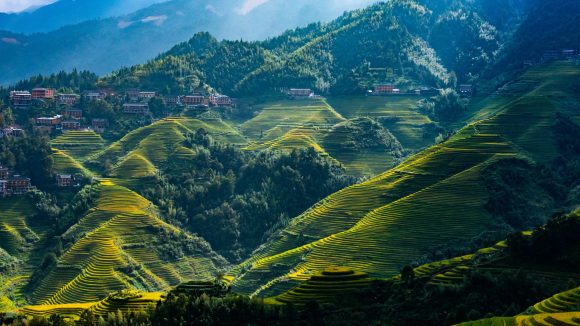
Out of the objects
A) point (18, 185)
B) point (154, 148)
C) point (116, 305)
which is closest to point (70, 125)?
point (154, 148)

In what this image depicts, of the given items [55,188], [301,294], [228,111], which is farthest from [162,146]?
[301,294]

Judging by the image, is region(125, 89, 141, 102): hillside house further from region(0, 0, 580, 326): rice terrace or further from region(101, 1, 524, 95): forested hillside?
region(101, 1, 524, 95): forested hillside

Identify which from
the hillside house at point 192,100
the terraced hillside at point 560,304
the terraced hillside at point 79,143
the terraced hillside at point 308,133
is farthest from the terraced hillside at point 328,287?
the hillside house at point 192,100

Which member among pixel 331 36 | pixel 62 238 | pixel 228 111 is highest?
pixel 331 36

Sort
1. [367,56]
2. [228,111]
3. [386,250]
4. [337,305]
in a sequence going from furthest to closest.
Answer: [367,56] → [228,111] → [386,250] → [337,305]

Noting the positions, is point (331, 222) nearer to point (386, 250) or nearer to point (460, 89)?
point (386, 250)

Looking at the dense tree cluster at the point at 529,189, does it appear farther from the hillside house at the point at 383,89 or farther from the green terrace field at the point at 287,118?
the hillside house at the point at 383,89
